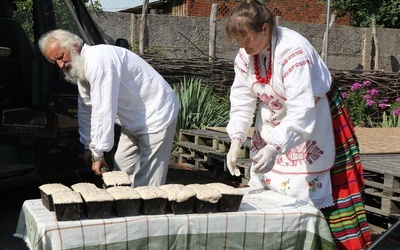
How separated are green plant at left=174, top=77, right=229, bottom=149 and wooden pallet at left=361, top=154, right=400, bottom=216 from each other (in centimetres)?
364

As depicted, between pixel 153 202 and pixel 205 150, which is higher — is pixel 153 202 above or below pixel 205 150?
above

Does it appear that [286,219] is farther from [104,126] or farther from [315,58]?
[104,126]

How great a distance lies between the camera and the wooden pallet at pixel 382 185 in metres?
5.32

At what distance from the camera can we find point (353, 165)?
11.6 feet

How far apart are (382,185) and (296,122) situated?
2.48m

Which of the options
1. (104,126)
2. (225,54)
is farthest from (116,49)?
(225,54)

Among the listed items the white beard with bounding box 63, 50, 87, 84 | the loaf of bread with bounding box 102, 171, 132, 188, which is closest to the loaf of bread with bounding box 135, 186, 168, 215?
the loaf of bread with bounding box 102, 171, 132, 188

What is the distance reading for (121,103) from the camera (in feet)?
14.4

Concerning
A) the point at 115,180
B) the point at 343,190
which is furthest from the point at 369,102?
the point at 115,180

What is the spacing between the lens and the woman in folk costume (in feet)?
10.6

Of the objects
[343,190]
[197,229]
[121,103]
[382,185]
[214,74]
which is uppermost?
[121,103]

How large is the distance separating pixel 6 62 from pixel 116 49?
1.82m

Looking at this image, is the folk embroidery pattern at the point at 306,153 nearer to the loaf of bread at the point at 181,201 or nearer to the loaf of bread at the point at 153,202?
the loaf of bread at the point at 181,201

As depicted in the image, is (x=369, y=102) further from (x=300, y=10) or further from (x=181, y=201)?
(x=300, y=10)
